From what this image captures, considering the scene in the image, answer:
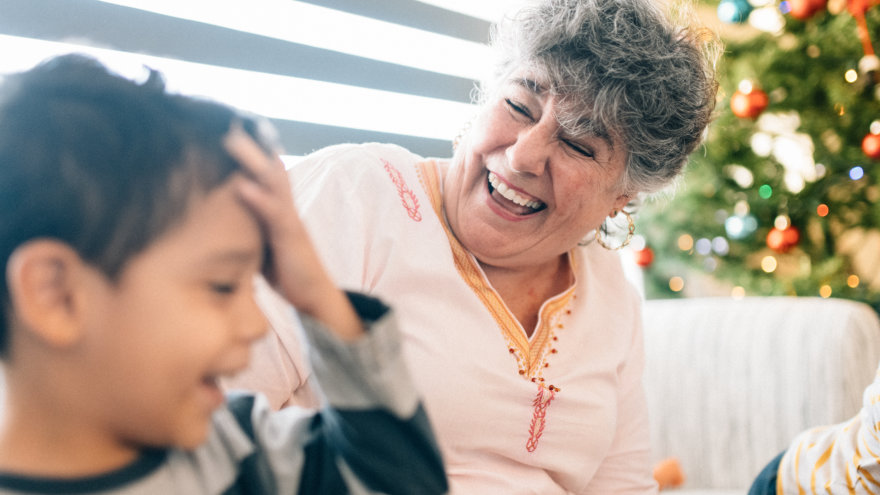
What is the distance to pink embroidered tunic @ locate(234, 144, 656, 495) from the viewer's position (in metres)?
1.09

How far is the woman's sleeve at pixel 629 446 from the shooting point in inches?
54.0

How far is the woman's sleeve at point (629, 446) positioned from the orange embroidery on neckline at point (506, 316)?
0.20 meters

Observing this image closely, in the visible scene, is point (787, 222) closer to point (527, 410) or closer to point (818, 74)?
point (818, 74)

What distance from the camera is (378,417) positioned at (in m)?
0.61

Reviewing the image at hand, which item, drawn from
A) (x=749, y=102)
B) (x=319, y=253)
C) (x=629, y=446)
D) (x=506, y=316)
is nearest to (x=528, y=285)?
(x=506, y=316)

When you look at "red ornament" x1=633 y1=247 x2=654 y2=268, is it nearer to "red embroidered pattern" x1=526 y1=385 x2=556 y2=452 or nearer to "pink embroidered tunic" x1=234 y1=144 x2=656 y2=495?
"pink embroidered tunic" x1=234 y1=144 x2=656 y2=495

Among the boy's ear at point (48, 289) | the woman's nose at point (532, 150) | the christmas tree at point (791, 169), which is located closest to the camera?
the boy's ear at point (48, 289)

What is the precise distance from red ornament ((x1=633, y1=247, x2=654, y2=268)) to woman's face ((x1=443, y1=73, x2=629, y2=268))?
6.24 feet

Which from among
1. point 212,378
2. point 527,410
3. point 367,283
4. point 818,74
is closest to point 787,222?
point 818,74

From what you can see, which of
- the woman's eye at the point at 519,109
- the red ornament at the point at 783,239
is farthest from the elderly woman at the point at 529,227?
the red ornament at the point at 783,239

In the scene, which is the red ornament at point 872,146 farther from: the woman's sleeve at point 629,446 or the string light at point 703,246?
the woman's sleeve at point 629,446

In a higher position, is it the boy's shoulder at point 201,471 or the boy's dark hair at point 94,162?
the boy's dark hair at point 94,162

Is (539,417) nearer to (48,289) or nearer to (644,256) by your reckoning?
(48,289)

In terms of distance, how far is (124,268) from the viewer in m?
0.49
